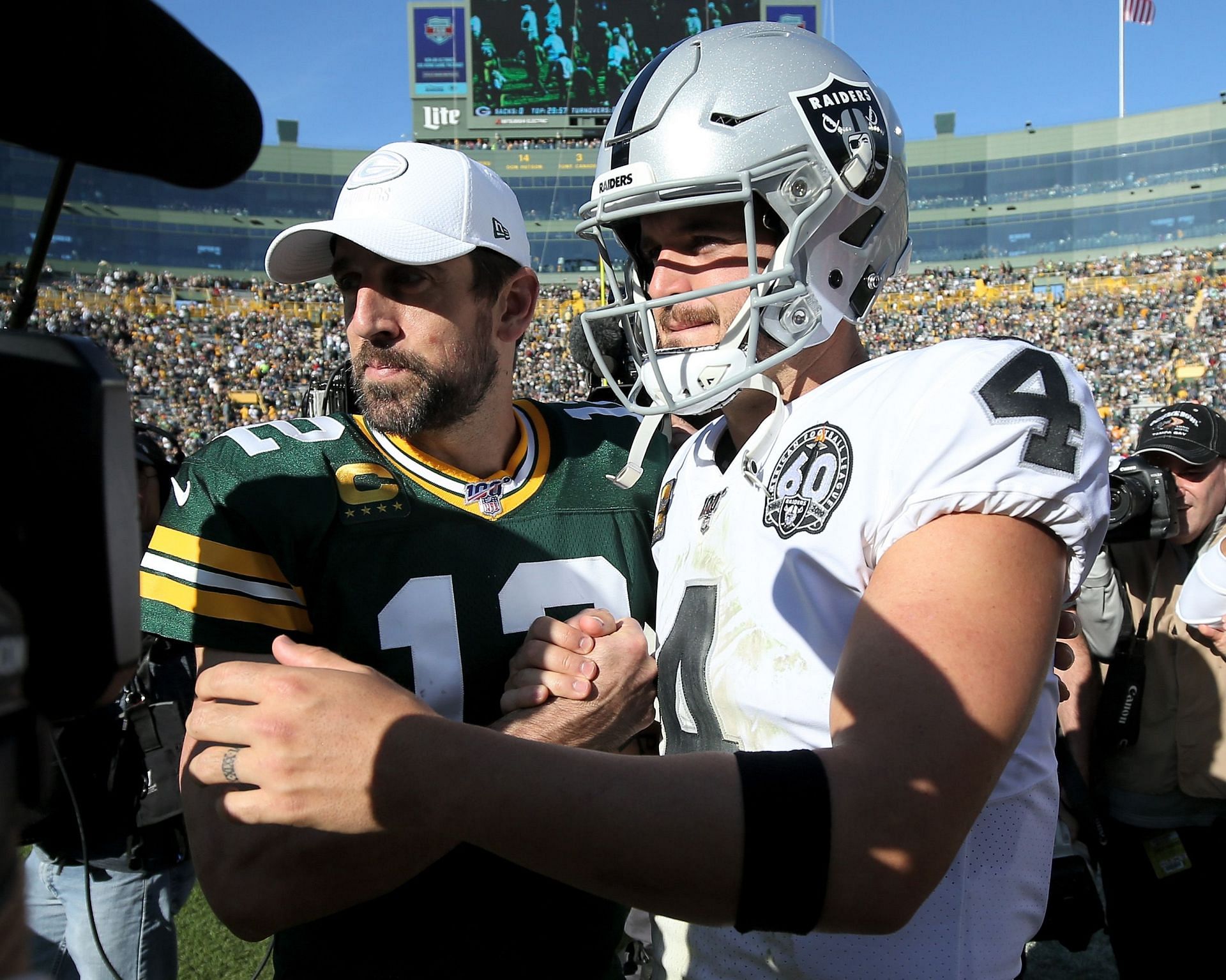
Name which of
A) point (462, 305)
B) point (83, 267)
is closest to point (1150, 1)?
point (462, 305)

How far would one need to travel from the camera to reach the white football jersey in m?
1.21

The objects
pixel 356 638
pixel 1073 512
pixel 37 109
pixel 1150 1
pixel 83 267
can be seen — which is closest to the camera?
pixel 37 109

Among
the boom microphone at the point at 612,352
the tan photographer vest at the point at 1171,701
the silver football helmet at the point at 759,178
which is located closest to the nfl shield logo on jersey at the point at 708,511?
the silver football helmet at the point at 759,178

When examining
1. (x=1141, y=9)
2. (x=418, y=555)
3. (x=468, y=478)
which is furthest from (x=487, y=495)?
(x=1141, y=9)

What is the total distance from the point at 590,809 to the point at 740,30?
1585mm

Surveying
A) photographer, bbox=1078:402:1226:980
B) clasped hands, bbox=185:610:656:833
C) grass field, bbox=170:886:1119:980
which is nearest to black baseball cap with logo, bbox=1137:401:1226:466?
photographer, bbox=1078:402:1226:980

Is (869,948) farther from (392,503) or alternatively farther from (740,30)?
(740,30)

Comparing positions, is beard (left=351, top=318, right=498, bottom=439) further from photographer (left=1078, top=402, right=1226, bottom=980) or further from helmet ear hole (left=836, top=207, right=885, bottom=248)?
photographer (left=1078, top=402, right=1226, bottom=980)

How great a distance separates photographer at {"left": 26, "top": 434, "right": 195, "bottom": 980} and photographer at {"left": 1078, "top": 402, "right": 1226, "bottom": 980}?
311cm

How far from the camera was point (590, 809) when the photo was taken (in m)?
0.97

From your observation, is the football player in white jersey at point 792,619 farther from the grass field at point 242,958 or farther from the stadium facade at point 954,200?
the stadium facade at point 954,200

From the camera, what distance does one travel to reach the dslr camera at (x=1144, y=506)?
120 inches

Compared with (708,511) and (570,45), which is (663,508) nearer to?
(708,511)

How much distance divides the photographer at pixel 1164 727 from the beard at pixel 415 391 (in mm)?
2221
